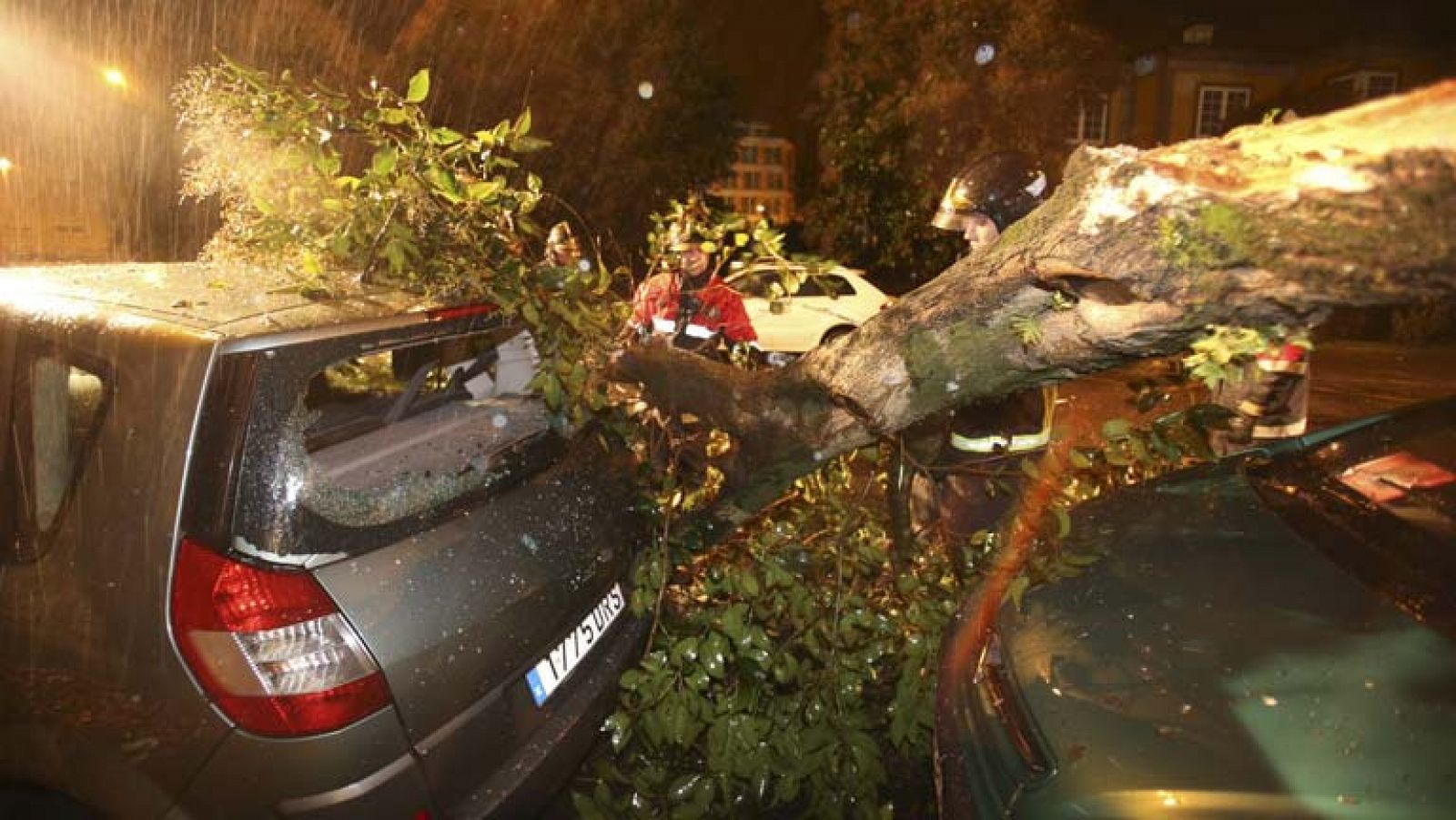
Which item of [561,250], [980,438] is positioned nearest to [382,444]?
[561,250]

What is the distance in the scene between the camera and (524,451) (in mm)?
2398

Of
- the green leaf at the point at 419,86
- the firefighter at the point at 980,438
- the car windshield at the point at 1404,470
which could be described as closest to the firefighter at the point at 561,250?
the green leaf at the point at 419,86

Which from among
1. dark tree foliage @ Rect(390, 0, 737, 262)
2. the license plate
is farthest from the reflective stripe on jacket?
dark tree foliage @ Rect(390, 0, 737, 262)

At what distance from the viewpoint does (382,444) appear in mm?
2557

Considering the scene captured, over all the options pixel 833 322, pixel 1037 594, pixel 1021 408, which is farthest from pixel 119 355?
pixel 833 322

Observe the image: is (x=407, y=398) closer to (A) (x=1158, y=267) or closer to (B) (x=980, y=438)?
(B) (x=980, y=438)

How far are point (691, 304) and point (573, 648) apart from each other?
2783 mm

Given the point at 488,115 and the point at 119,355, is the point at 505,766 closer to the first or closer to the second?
the point at 119,355

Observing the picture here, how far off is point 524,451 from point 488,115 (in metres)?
10.5

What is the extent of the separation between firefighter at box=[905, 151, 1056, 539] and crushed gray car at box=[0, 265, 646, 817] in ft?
5.77

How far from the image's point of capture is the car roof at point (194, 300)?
1923 mm

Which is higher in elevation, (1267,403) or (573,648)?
(1267,403)

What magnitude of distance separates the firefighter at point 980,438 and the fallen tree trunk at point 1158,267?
0.86 meters

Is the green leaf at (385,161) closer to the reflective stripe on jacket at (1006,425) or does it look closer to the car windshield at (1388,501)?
the reflective stripe on jacket at (1006,425)
